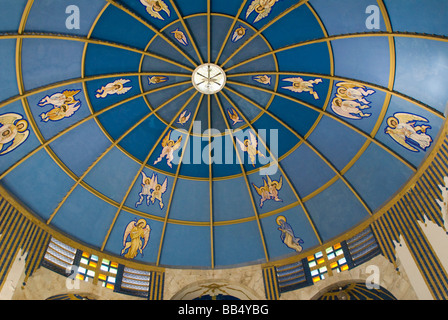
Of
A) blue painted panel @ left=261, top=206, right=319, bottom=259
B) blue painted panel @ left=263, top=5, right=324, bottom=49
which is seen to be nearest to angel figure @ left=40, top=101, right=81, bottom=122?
blue painted panel @ left=263, top=5, right=324, bottom=49

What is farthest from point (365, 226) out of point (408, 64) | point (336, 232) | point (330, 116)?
point (408, 64)

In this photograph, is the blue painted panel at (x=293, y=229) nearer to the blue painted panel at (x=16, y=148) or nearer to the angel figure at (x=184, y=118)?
the angel figure at (x=184, y=118)

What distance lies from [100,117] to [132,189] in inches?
150

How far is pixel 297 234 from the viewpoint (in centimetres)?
1959

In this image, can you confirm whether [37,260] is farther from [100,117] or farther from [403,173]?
[403,173]

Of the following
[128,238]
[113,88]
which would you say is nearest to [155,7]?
[113,88]

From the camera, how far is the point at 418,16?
552 inches

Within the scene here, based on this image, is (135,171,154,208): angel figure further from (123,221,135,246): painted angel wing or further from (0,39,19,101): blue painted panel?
(0,39,19,101): blue painted panel

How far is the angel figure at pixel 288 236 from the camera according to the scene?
19344mm

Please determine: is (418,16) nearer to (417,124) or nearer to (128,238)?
(417,124)

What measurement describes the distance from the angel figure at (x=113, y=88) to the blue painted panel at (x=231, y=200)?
642cm

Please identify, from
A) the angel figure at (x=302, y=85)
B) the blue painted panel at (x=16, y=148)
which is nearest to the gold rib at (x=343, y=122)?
the angel figure at (x=302, y=85)

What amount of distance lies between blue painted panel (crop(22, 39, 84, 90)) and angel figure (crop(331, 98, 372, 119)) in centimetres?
1118

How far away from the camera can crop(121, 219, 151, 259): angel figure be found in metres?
19.5
